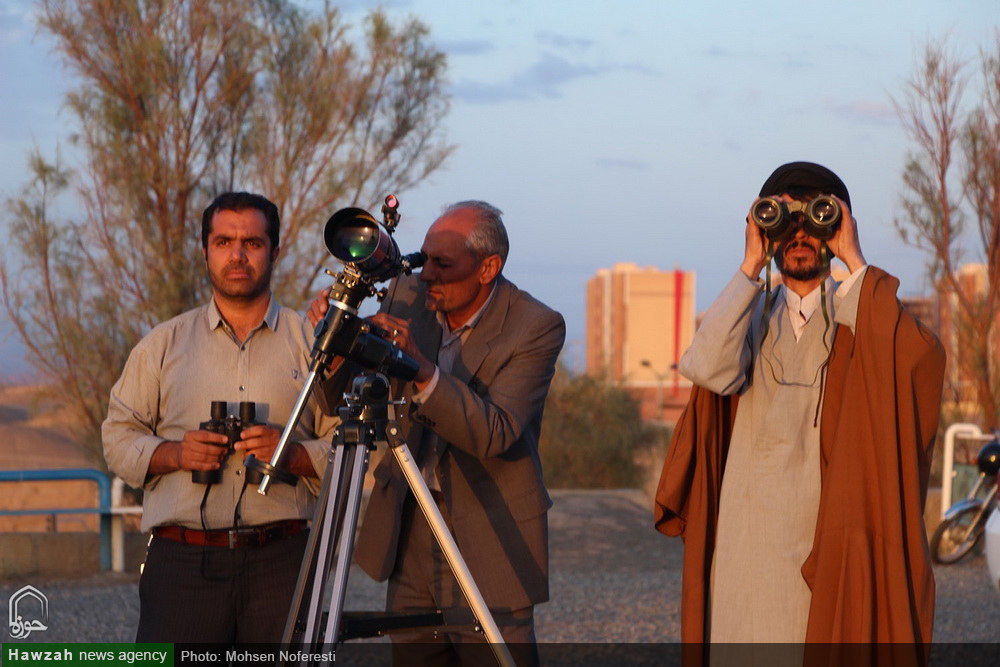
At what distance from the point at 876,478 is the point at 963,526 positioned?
7.55 metres

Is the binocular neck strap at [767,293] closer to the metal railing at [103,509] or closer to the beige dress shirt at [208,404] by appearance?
the beige dress shirt at [208,404]

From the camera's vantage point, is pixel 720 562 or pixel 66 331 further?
pixel 66 331

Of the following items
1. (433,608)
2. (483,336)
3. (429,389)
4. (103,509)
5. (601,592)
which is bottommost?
(601,592)

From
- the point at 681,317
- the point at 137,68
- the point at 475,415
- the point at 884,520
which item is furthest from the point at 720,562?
the point at 681,317

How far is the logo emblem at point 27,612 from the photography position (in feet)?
20.9

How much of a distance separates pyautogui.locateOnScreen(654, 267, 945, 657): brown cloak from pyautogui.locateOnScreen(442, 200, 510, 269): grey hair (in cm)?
96

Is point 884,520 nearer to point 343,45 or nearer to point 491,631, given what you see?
point 491,631

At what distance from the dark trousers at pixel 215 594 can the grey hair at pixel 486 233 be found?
3.13 ft

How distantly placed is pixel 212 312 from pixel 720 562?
61.1 inches

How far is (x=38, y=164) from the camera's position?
9.73 meters

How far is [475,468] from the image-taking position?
3.34m

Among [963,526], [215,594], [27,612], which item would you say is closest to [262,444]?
[215,594]

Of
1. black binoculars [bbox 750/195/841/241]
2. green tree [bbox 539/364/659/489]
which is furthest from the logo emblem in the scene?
green tree [bbox 539/364/659/489]

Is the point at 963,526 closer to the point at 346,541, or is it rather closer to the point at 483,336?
the point at 483,336
